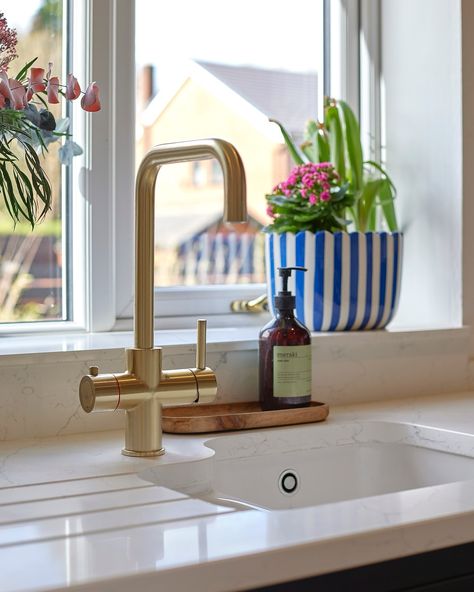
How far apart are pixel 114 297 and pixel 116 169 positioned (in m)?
0.24

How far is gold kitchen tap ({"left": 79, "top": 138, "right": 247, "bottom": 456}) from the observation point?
1.24 m

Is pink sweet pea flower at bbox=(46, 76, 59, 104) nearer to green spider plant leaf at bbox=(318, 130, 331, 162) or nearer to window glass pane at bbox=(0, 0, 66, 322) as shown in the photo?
window glass pane at bbox=(0, 0, 66, 322)

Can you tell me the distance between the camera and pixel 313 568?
2.89ft

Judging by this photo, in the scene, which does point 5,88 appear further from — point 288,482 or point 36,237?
point 288,482

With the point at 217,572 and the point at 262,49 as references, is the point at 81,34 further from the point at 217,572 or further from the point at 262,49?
the point at 217,572

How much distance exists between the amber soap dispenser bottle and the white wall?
20.2 inches

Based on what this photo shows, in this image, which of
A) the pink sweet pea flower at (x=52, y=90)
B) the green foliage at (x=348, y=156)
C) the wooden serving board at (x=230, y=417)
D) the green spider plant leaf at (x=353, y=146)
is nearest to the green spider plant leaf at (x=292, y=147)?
the green foliage at (x=348, y=156)

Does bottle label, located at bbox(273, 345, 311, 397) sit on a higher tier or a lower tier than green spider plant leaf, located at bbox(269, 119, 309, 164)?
lower

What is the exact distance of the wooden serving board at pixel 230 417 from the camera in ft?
4.65

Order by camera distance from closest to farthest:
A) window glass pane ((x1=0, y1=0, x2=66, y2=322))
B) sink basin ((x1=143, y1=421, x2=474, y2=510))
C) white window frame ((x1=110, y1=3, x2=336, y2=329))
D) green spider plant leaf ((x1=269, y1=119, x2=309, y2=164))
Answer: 1. sink basin ((x1=143, y1=421, x2=474, y2=510))
2. window glass pane ((x1=0, y1=0, x2=66, y2=322))
3. white window frame ((x1=110, y1=3, x2=336, y2=329))
4. green spider plant leaf ((x1=269, y1=119, x2=309, y2=164))

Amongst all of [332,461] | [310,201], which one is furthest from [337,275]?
[332,461]

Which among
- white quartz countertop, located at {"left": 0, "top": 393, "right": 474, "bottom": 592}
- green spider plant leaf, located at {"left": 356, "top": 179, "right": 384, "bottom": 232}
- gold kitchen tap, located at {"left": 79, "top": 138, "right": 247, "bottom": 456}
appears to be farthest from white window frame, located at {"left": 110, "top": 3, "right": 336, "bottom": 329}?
white quartz countertop, located at {"left": 0, "top": 393, "right": 474, "bottom": 592}

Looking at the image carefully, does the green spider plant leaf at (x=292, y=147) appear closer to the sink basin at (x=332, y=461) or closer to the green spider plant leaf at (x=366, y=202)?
the green spider plant leaf at (x=366, y=202)

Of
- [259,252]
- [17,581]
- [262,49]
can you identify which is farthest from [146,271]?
[262,49]
